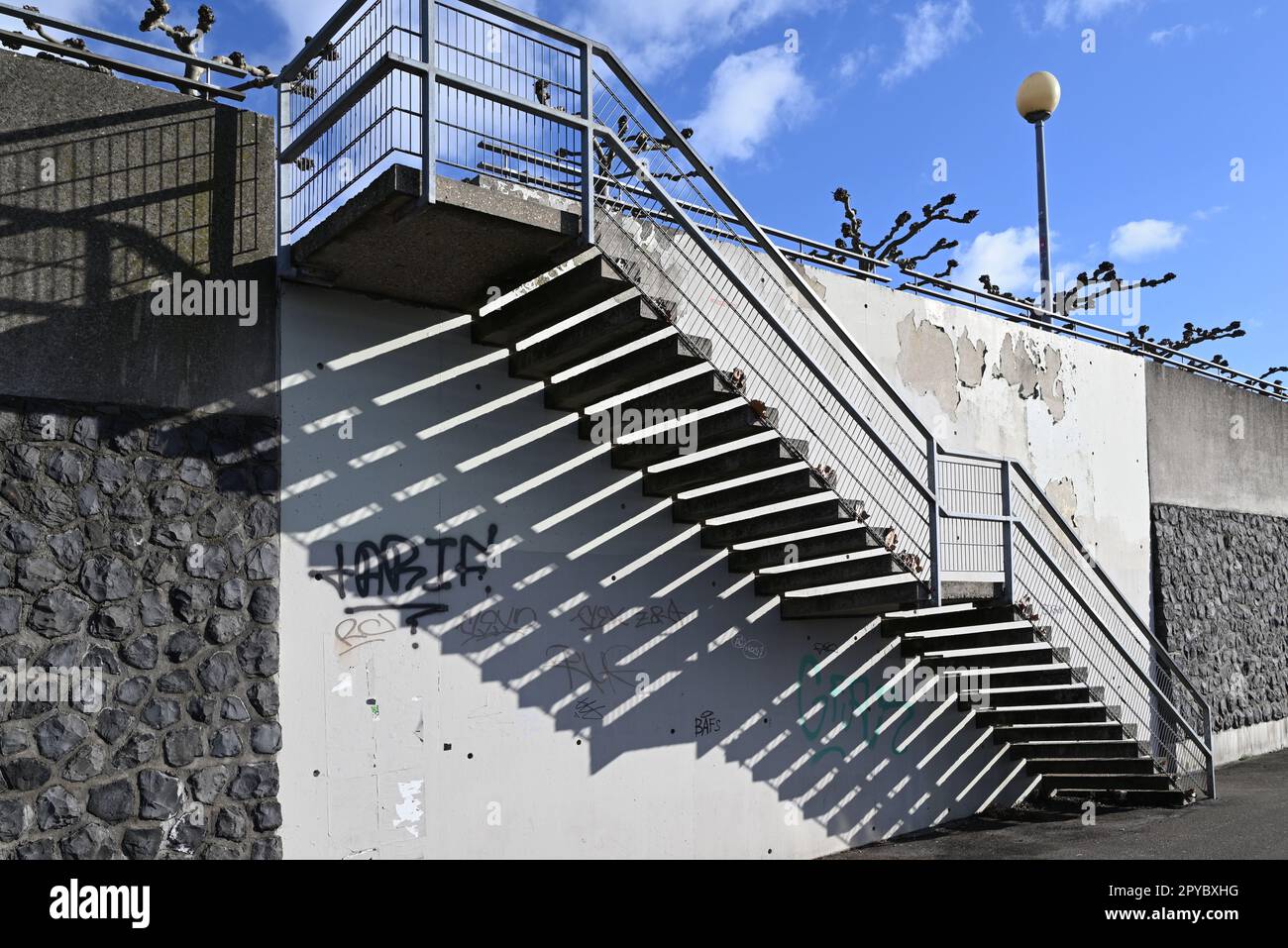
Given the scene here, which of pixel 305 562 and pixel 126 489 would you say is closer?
pixel 126 489

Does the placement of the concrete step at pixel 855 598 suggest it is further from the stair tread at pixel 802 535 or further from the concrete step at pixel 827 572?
the stair tread at pixel 802 535

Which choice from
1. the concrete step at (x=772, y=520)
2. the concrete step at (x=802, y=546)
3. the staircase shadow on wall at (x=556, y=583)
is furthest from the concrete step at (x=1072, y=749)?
the concrete step at (x=772, y=520)

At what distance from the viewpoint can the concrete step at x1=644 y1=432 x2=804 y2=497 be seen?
8.19m

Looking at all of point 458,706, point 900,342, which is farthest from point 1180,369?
point 458,706

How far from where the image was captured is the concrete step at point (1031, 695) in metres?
10.5

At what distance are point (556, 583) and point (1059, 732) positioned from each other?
5.63m

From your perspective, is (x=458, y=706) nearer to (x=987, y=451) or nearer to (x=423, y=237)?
(x=423, y=237)

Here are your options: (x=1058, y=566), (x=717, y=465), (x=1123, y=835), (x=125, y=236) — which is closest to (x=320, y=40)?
(x=125, y=236)

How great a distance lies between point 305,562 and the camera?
7.65 metres

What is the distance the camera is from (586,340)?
26.3 feet

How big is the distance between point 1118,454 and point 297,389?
10651mm

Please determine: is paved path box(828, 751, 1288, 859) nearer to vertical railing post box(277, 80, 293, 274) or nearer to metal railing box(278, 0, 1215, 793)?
metal railing box(278, 0, 1215, 793)

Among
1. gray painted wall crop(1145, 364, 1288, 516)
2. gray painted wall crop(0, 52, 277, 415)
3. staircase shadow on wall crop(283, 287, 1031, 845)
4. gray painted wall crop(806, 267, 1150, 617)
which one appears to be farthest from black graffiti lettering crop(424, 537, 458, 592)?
gray painted wall crop(1145, 364, 1288, 516)

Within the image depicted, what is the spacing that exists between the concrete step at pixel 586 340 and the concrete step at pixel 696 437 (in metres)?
0.64
